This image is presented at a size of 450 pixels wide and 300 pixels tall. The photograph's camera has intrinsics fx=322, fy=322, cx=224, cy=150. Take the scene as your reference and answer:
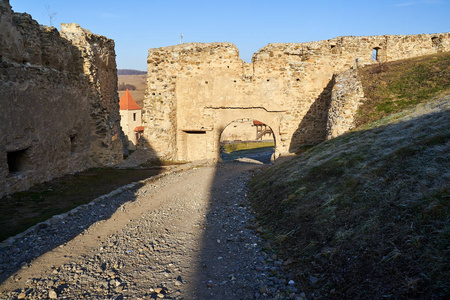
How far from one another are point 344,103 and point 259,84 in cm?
409

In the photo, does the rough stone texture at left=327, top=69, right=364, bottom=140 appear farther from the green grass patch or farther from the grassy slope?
the green grass patch

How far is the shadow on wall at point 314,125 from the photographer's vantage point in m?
15.2

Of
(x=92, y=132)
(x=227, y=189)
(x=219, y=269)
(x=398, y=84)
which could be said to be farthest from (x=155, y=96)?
(x=219, y=269)

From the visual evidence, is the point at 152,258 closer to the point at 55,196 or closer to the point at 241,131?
the point at 55,196

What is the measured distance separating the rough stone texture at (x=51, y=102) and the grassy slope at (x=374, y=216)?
6809 millimetres

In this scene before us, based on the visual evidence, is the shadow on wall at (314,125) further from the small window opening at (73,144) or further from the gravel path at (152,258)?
the small window opening at (73,144)

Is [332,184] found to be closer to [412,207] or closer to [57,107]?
[412,207]

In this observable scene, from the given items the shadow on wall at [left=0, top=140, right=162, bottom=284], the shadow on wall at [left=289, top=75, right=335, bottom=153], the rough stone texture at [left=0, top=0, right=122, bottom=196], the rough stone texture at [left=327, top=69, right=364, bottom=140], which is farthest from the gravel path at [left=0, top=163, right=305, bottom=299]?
the shadow on wall at [left=289, top=75, right=335, bottom=153]

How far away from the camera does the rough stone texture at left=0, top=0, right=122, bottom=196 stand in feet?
27.9

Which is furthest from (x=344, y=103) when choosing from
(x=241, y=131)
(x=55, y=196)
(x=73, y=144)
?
(x=241, y=131)

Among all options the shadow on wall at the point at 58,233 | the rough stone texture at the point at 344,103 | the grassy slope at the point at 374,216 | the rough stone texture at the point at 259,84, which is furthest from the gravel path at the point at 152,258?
the rough stone texture at the point at 259,84

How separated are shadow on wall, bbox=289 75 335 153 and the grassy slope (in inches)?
288

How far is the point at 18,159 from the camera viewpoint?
9273 mm

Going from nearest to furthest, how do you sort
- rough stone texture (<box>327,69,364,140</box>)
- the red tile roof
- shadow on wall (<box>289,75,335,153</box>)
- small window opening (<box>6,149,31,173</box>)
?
small window opening (<box>6,149,31,173</box>), rough stone texture (<box>327,69,364,140</box>), shadow on wall (<box>289,75,335,153</box>), the red tile roof
